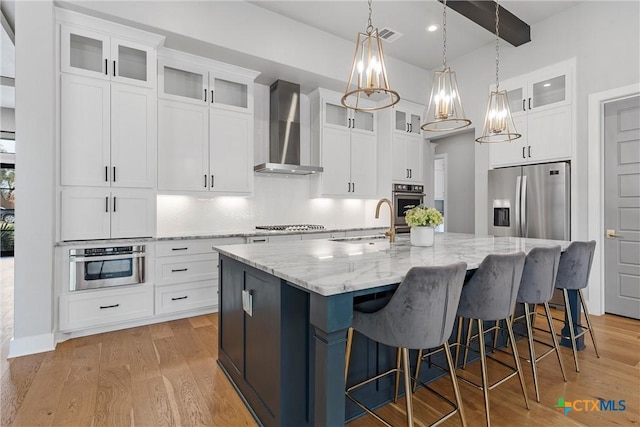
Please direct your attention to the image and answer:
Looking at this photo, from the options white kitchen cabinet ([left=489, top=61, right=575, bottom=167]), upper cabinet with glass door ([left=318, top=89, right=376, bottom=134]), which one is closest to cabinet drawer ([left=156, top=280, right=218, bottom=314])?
upper cabinet with glass door ([left=318, top=89, right=376, bottom=134])

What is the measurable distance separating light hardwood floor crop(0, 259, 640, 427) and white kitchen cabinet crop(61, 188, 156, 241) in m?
0.99

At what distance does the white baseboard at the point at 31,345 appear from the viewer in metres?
2.64

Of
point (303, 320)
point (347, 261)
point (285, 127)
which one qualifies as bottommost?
point (303, 320)

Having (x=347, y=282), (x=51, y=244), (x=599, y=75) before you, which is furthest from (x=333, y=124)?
(x=347, y=282)

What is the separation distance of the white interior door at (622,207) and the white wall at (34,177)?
5581 millimetres

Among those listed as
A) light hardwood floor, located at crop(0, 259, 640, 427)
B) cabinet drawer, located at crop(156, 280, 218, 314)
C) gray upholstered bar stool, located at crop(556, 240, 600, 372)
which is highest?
gray upholstered bar stool, located at crop(556, 240, 600, 372)

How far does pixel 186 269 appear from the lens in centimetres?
358

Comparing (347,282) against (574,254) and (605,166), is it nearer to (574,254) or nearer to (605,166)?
(574,254)

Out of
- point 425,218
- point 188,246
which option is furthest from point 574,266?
point 188,246

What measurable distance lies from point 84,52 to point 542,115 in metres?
5.10

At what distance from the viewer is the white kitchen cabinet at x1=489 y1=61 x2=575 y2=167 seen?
3.89 m

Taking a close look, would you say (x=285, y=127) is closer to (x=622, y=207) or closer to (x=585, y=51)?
(x=585, y=51)

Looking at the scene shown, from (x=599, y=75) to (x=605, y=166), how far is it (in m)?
1.01

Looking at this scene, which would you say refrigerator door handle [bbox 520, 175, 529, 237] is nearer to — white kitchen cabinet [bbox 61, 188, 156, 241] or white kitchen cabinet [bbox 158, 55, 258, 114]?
white kitchen cabinet [bbox 158, 55, 258, 114]
